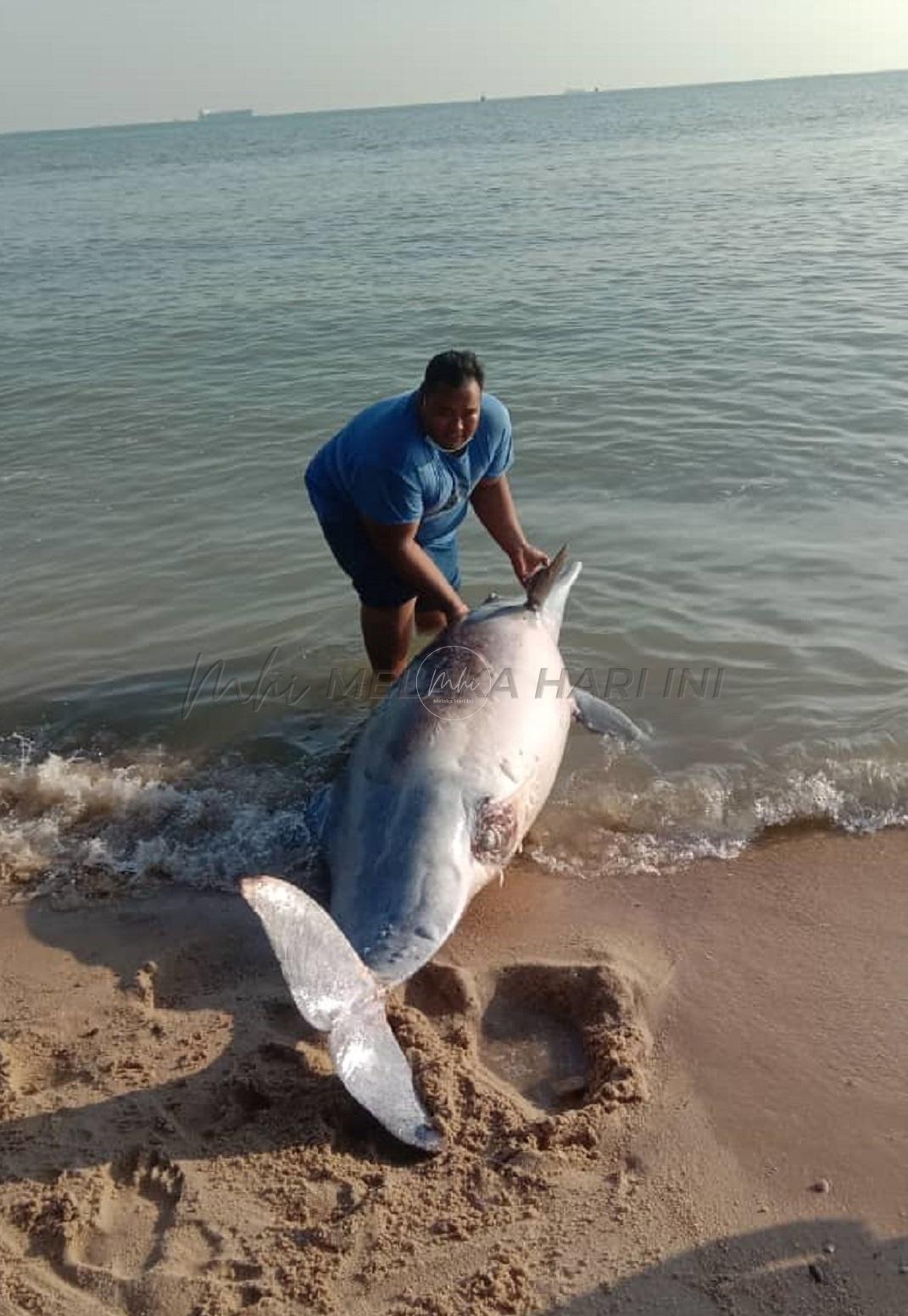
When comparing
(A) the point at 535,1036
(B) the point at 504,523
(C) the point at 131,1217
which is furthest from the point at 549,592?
(C) the point at 131,1217

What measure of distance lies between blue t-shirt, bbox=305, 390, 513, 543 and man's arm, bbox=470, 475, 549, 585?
9 centimetres

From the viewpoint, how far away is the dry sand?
2.85m

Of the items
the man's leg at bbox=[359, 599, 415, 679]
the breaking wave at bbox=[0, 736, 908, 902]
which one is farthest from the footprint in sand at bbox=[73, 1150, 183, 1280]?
the man's leg at bbox=[359, 599, 415, 679]

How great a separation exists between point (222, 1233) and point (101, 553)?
6684 mm

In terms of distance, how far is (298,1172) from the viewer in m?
3.15

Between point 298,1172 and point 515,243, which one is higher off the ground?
point 515,243

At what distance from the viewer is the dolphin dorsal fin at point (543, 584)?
5.75 m

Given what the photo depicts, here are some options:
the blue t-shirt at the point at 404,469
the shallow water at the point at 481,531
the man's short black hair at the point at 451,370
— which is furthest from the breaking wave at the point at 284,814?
the man's short black hair at the point at 451,370

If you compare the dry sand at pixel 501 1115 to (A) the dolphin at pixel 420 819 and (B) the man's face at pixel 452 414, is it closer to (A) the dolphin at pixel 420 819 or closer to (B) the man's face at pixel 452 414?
(A) the dolphin at pixel 420 819

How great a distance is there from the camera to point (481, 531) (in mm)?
8930

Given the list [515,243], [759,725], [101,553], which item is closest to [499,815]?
[759,725]

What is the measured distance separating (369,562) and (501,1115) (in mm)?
3392

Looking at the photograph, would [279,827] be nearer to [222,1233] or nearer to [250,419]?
[222,1233]

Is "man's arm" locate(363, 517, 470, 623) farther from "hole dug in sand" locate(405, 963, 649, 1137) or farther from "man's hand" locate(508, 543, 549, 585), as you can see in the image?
"hole dug in sand" locate(405, 963, 649, 1137)
